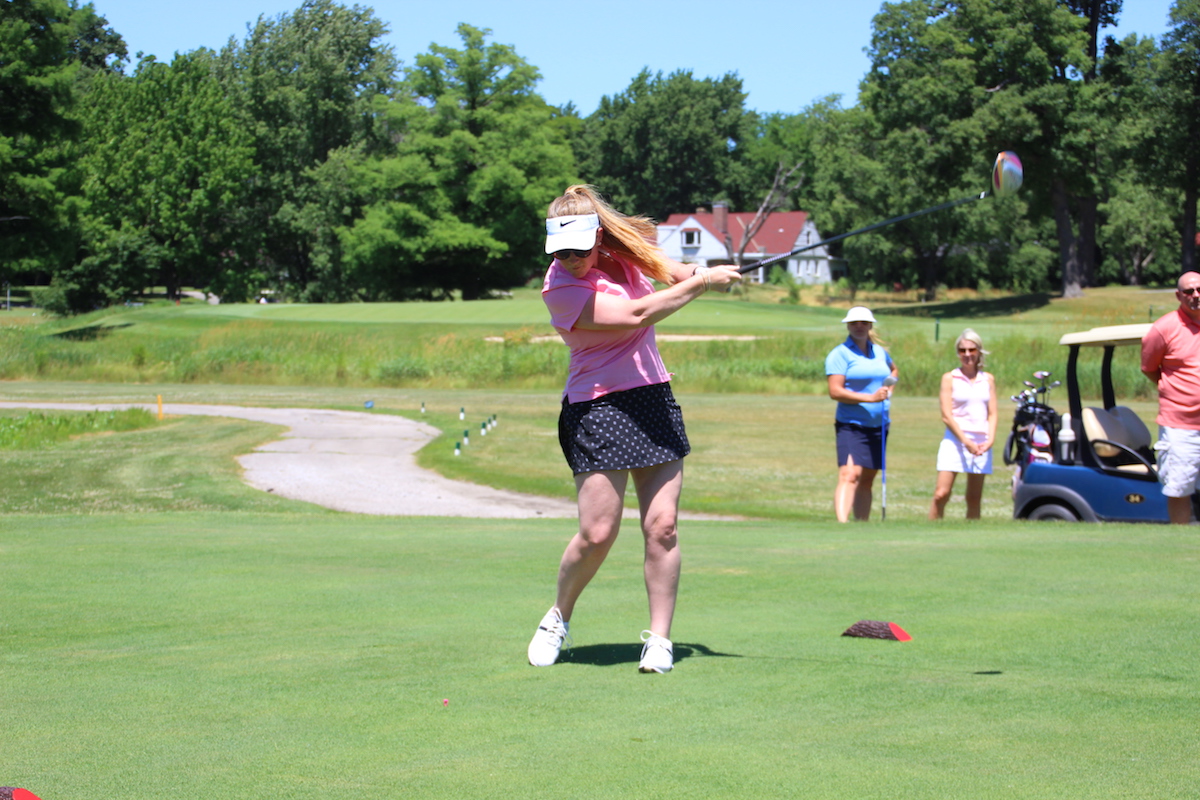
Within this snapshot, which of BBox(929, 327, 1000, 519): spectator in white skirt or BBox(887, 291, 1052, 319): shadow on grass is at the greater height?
BBox(887, 291, 1052, 319): shadow on grass

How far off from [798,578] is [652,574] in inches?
117

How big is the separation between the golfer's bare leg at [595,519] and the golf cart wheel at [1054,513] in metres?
7.61

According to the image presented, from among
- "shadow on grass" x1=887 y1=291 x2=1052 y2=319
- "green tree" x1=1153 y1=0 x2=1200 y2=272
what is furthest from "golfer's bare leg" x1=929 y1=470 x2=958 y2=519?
"green tree" x1=1153 y1=0 x2=1200 y2=272

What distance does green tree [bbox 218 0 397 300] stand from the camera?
83.2 metres

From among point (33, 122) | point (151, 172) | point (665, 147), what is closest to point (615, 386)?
point (33, 122)

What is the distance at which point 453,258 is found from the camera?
257 ft

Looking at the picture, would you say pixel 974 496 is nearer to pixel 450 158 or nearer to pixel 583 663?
pixel 583 663

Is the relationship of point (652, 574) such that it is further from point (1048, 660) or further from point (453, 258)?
point (453, 258)

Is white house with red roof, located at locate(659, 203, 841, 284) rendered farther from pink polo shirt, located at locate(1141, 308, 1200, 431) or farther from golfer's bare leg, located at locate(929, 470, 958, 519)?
pink polo shirt, located at locate(1141, 308, 1200, 431)

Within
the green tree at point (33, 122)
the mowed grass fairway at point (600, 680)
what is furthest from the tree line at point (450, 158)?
the mowed grass fairway at point (600, 680)

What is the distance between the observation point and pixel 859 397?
11711 mm

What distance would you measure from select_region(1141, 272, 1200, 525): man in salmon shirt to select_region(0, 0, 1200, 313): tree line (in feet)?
162

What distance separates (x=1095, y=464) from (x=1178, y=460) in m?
1.17

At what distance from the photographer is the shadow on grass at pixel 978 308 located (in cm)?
6344
